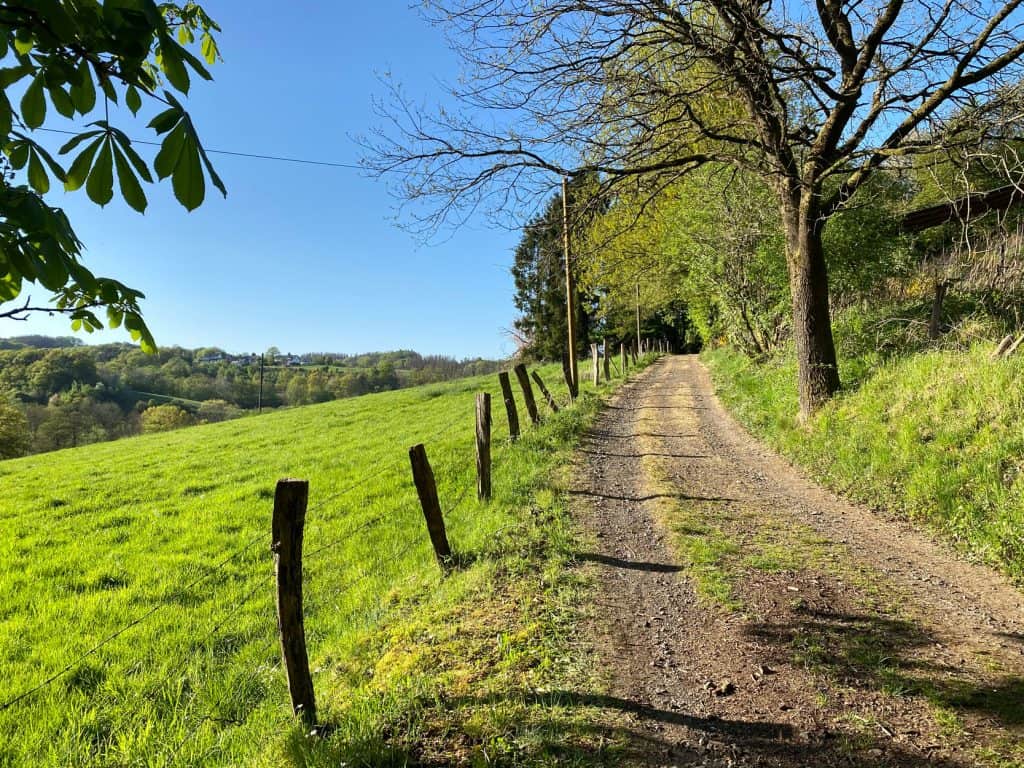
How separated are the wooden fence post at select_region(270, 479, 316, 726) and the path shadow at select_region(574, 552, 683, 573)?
2799mm

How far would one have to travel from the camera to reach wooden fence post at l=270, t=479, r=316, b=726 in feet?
10.3

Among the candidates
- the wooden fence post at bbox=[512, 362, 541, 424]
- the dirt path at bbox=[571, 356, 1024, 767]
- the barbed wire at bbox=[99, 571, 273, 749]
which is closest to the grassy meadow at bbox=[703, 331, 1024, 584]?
the dirt path at bbox=[571, 356, 1024, 767]

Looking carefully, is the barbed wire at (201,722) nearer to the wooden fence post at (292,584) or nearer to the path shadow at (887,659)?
the wooden fence post at (292,584)

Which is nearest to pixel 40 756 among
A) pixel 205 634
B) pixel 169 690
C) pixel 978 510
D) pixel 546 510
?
pixel 169 690

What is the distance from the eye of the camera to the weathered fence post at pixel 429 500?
18.3 feet

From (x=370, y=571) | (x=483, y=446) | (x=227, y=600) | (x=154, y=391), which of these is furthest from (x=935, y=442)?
(x=154, y=391)

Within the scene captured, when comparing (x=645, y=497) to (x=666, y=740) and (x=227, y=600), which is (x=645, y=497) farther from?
(x=227, y=600)

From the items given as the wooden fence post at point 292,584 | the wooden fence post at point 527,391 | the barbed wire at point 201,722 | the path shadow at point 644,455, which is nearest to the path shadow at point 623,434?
the path shadow at point 644,455

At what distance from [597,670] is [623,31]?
7551 millimetres

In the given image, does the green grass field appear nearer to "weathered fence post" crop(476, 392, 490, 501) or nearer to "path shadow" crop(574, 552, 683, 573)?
"weathered fence post" crop(476, 392, 490, 501)

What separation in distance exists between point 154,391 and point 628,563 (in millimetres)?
102160

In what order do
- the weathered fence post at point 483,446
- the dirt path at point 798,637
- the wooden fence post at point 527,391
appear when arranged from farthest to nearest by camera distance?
1. the wooden fence post at point 527,391
2. the weathered fence post at point 483,446
3. the dirt path at point 798,637

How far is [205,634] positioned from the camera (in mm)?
5152

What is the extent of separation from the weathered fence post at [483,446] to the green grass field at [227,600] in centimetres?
25
